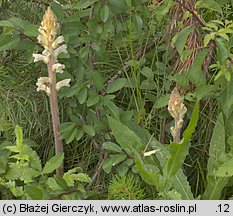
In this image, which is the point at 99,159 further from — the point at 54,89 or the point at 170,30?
the point at 170,30

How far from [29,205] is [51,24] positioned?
62 centimetres

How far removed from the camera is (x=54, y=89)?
2125 millimetres

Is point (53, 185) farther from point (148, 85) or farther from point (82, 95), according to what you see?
point (148, 85)

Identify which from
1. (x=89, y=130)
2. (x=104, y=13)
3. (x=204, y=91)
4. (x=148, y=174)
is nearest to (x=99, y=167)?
(x=89, y=130)

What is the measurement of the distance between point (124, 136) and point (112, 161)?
0.37 feet

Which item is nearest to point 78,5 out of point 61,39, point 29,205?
point 61,39

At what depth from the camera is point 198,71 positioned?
7.39 feet

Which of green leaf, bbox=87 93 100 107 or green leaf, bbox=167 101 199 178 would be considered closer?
green leaf, bbox=167 101 199 178

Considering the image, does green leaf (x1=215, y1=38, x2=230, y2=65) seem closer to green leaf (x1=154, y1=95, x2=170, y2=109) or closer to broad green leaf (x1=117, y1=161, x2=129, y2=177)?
green leaf (x1=154, y1=95, x2=170, y2=109)

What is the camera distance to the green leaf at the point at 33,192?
2061 millimetres

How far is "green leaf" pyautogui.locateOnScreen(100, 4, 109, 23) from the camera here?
2.24 meters

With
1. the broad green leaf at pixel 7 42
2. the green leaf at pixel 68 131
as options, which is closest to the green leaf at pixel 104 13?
the broad green leaf at pixel 7 42

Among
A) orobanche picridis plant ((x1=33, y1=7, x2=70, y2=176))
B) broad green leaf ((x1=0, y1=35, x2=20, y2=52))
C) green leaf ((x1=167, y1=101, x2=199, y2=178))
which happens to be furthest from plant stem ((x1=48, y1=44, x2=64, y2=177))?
green leaf ((x1=167, y1=101, x2=199, y2=178))

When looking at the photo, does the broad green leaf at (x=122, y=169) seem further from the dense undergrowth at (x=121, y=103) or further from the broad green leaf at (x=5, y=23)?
the broad green leaf at (x=5, y=23)
